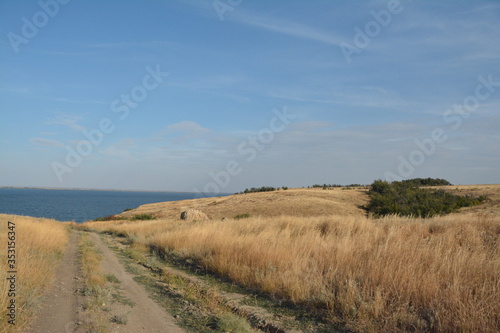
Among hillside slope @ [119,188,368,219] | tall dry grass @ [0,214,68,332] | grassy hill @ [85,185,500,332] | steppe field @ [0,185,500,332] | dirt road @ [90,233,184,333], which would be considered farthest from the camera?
hillside slope @ [119,188,368,219]

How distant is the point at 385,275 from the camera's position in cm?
707

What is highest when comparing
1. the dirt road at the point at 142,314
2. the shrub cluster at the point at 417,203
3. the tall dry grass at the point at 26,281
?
the shrub cluster at the point at 417,203

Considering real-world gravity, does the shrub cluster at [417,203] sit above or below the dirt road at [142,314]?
above

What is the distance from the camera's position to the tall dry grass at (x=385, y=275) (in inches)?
218

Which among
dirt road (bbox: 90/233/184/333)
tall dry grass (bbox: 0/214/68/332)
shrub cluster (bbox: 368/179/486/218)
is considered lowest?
dirt road (bbox: 90/233/184/333)

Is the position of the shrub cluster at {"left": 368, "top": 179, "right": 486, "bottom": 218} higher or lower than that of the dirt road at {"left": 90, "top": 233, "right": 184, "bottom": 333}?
higher

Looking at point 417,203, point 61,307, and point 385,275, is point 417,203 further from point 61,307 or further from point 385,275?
point 61,307

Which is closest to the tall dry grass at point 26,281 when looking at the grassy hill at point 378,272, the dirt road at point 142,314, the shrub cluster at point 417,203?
the dirt road at point 142,314

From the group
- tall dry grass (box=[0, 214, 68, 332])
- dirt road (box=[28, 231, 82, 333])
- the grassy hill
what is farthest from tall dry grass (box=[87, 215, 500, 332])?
tall dry grass (box=[0, 214, 68, 332])

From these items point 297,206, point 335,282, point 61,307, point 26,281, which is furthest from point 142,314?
point 297,206

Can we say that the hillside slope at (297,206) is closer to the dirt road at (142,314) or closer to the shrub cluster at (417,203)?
the shrub cluster at (417,203)

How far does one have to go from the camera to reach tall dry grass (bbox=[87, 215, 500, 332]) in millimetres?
5531

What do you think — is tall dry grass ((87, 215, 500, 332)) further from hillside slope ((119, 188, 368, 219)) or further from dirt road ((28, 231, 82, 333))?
hillside slope ((119, 188, 368, 219))

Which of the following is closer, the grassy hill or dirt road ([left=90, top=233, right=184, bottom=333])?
the grassy hill
